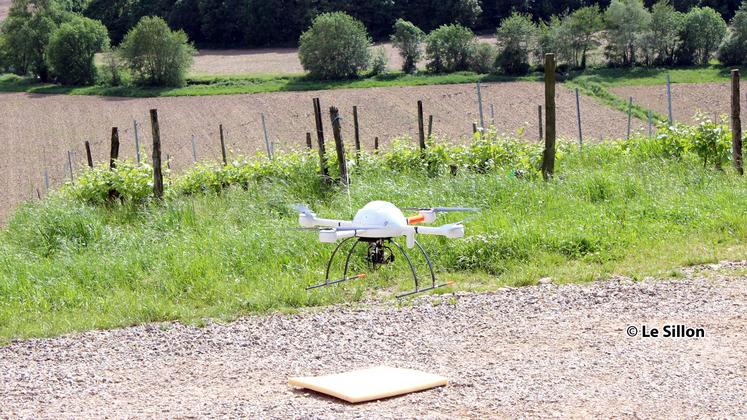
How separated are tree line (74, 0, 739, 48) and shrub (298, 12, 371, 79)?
62.3ft

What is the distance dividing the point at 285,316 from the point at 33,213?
5740 millimetres

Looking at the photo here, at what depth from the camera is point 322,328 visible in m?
8.98

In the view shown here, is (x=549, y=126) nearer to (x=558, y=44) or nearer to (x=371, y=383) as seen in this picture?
(x=371, y=383)

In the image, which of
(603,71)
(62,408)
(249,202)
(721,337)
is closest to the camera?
(62,408)

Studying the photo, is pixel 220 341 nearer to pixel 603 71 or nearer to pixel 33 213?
pixel 33 213

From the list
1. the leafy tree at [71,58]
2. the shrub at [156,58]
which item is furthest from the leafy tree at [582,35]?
the leafy tree at [71,58]

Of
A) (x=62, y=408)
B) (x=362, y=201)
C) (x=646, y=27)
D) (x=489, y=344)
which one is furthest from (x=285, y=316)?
(x=646, y=27)

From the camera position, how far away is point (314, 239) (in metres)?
11.4

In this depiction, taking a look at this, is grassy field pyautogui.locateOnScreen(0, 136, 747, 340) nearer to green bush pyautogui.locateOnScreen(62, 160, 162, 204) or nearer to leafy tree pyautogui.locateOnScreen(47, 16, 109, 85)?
green bush pyautogui.locateOnScreen(62, 160, 162, 204)

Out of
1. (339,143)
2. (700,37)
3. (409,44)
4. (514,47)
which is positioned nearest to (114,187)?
(339,143)

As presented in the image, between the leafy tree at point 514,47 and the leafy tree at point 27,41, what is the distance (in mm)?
34776

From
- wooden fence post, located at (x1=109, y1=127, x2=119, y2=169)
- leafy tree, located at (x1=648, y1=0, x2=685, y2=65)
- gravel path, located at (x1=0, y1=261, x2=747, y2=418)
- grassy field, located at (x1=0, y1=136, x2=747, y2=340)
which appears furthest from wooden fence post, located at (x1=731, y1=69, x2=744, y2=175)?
leafy tree, located at (x1=648, y1=0, x2=685, y2=65)

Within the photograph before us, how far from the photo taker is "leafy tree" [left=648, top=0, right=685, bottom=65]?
6656 cm

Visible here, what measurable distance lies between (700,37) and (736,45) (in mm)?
3025
